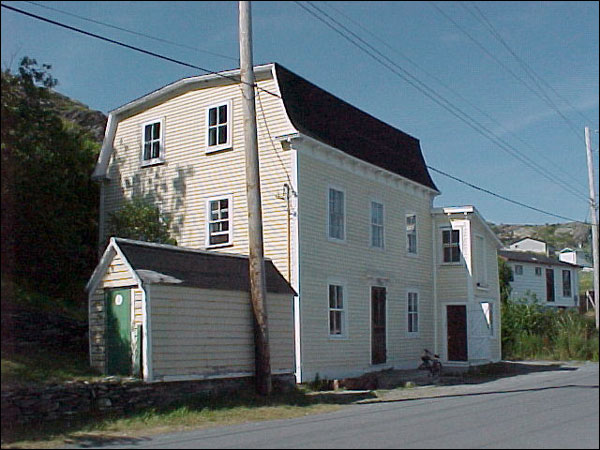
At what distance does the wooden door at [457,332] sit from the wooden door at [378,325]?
4750mm

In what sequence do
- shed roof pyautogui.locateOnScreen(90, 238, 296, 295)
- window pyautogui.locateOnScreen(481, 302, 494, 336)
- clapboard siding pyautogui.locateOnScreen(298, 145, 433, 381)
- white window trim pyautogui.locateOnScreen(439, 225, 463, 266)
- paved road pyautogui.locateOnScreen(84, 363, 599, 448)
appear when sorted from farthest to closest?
white window trim pyautogui.locateOnScreen(439, 225, 463, 266)
window pyautogui.locateOnScreen(481, 302, 494, 336)
clapboard siding pyautogui.locateOnScreen(298, 145, 433, 381)
shed roof pyautogui.locateOnScreen(90, 238, 296, 295)
paved road pyautogui.locateOnScreen(84, 363, 599, 448)

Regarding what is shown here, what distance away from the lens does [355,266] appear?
23359 mm

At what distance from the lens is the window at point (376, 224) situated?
24.8 metres

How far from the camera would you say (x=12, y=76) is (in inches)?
733

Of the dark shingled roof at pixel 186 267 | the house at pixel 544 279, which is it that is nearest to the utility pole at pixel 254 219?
the dark shingled roof at pixel 186 267

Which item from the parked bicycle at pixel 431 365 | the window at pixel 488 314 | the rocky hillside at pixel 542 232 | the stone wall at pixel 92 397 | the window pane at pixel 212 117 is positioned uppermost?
the rocky hillside at pixel 542 232

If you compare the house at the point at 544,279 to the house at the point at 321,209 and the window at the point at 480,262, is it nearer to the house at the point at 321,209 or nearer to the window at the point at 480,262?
the window at the point at 480,262

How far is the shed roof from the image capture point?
15.5 m

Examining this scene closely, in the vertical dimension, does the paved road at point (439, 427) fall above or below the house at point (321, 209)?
below

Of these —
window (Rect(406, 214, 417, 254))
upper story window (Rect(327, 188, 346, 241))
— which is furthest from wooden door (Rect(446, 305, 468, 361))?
upper story window (Rect(327, 188, 346, 241))

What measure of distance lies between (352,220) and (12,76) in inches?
414

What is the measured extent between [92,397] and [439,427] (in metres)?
6.14

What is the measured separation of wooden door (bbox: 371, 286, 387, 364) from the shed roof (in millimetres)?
6465

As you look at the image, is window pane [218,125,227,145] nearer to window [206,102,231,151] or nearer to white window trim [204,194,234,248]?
window [206,102,231,151]
